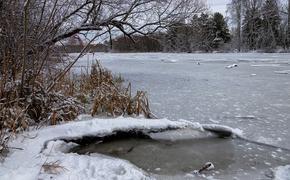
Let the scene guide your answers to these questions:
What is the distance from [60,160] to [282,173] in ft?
6.90

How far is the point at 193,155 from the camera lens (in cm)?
432

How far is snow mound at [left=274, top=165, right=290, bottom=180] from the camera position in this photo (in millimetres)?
3633

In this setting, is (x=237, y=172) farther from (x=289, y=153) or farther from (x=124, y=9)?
(x=124, y=9)

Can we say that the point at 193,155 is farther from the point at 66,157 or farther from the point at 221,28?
the point at 221,28

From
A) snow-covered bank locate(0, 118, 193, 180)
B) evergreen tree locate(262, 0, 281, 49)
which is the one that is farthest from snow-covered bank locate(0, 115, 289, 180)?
evergreen tree locate(262, 0, 281, 49)

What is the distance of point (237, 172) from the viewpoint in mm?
3812

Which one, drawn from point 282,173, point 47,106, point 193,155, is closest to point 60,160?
point 193,155

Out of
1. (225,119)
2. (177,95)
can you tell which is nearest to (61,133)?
(225,119)

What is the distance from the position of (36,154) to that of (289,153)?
2.72m

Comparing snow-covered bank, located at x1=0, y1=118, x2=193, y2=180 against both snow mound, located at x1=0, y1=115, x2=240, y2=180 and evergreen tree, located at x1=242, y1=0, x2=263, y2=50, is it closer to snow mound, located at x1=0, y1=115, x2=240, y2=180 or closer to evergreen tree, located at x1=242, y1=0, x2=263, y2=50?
snow mound, located at x1=0, y1=115, x2=240, y2=180

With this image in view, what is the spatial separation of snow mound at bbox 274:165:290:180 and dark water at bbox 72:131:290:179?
0.23 feet

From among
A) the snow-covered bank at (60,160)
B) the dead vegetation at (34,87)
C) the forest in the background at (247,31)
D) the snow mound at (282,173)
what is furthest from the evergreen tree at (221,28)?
the snow mound at (282,173)

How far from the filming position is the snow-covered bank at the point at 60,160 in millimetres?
3424

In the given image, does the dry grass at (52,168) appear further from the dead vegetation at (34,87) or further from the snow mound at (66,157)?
the dead vegetation at (34,87)
